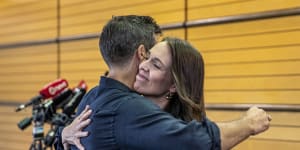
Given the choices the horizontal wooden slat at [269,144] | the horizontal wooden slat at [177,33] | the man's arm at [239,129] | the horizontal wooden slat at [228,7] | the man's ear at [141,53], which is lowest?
the horizontal wooden slat at [269,144]

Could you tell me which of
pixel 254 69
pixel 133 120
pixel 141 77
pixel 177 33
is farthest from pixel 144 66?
pixel 177 33

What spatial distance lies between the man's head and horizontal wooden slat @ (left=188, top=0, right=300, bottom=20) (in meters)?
1.93

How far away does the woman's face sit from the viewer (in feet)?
5.97

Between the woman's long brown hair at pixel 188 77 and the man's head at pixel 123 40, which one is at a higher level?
the man's head at pixel 123 40

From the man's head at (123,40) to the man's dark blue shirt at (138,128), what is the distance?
0.15 m

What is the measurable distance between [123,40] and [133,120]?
39 cm

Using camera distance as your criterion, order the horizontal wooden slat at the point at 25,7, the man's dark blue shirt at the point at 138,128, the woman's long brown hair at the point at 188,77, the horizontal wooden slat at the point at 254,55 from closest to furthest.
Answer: the man's dark blue shirt at the point at 138,128 → the woman's long brown hair at the point at 188,77 → the horizontal wooden slat at the point at 254,55 → the horizontal wooden slat at the point at 25,7

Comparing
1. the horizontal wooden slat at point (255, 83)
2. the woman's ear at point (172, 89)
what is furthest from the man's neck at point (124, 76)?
the horizontal wooden slat at point (255, 83)

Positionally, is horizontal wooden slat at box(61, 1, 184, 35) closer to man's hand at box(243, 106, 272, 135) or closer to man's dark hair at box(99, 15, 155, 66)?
man's dark hair at box(99, 15, 155, 66)

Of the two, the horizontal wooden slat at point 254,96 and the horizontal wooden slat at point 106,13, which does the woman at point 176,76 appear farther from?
the horizontal wooden slat at point 106,13

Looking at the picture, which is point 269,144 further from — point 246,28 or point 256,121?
point 256,121

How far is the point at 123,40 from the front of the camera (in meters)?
1.88

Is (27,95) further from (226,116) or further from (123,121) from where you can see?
(123,121)

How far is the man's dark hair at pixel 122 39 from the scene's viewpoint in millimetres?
1874
